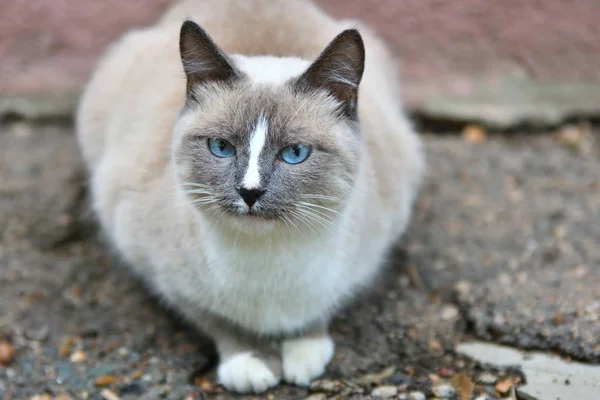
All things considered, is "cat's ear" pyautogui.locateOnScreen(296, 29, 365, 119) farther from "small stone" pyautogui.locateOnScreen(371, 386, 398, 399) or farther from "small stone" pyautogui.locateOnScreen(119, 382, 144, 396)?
"small stone" pyautogui.locateOnScreen(119, 382, 144, 396)

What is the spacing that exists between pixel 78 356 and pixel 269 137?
1239mm

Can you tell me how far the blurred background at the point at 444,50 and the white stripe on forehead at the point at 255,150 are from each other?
6.69ft

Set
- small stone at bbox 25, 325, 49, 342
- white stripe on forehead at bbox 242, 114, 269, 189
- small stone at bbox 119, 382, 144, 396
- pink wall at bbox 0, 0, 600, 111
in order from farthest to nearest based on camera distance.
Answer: pink wall at bbox 0, 0, 600, 111 < small stone at bbox 25, 325, 49, 342 < small stone at bbox 119, 382, 144, 396 < white stripe on forehead at bbox 242, 114, 269, 189

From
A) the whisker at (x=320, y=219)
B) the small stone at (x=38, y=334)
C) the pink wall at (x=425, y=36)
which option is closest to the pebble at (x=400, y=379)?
the whisker at (x=320, y=219)

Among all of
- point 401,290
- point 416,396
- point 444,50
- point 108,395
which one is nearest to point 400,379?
point 416,396

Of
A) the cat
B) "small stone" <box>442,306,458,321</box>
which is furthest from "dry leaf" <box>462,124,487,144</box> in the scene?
"small stone" <box>442,306,458,321</box>

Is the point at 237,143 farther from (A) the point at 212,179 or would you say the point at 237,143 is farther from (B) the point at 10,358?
(B) the point at 10,358

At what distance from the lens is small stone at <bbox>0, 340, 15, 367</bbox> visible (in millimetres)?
2742

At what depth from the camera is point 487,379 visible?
101 inches

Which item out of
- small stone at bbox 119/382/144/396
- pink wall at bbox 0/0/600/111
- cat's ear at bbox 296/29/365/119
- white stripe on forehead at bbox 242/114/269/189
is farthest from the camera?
pink wall at bbox 0/0/600/111

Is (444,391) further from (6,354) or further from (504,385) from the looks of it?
(6,354)

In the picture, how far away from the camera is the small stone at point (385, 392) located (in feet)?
8.33

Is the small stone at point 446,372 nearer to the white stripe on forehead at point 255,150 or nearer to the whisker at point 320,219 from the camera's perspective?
the whisker at point 320,219

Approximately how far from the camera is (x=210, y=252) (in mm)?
2518
